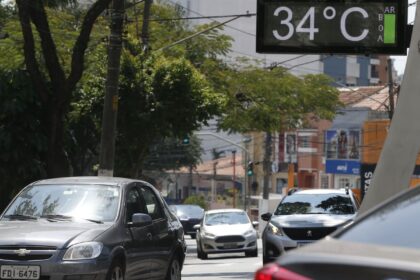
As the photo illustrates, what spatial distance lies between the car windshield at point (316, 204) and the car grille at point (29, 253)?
780 cm

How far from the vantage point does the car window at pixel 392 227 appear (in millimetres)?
4203

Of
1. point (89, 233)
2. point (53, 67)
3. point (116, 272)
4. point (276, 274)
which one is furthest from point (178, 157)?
point (276, 274)

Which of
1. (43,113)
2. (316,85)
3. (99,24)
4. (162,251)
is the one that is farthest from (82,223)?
(316,85)

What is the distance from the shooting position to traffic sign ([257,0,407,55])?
12609 millimetres

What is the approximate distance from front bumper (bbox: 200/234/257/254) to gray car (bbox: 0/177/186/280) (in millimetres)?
13289

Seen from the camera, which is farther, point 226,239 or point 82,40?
point 226,239

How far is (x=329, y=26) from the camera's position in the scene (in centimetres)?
1264

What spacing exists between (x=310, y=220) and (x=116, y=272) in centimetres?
654

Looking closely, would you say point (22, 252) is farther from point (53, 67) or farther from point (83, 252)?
point (53, 67)

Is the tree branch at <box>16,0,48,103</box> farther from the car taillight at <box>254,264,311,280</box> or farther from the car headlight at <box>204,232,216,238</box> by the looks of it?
the car taillight at <box>254,264,311,280</box>

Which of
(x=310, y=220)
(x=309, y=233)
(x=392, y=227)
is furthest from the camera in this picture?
(x=310, y=220)

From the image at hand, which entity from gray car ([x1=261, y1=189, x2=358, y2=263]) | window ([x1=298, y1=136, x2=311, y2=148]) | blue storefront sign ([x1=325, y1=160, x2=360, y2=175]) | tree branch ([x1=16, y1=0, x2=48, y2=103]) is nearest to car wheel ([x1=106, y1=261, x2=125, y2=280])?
gray car ([x1=261, y1=189, x2=358, y2=263])

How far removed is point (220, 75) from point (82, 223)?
1971 centimetres

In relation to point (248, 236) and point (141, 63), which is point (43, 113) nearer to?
point (141, 63)
